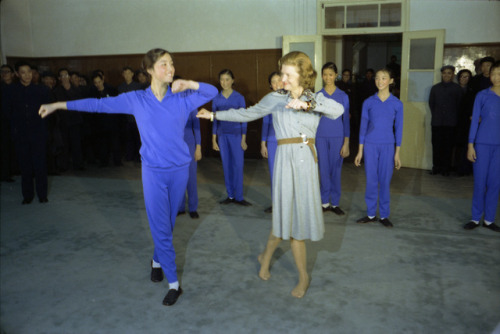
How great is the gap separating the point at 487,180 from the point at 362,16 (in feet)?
13.0

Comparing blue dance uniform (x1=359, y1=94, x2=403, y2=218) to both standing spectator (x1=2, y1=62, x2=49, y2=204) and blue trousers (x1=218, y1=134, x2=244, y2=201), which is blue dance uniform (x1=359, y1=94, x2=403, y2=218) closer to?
blue trousers (x1=218, y1=134, x2=244, y2=201)

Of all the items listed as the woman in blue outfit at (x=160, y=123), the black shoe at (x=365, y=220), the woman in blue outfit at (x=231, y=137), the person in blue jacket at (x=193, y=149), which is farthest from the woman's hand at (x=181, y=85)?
the black shoe at (x=365, y=220)

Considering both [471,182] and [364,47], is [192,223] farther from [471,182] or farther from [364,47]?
[364,47]

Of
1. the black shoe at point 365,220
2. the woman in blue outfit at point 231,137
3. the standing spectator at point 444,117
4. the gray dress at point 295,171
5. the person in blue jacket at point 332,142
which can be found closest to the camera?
the gray dress at point 295,171

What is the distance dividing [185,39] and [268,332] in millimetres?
6896

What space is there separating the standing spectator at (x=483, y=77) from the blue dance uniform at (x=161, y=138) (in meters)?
4.96

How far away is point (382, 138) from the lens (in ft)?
14.2

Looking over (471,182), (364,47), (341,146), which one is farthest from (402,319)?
(364,47)

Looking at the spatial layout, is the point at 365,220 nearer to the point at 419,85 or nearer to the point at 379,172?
the point at 379,172

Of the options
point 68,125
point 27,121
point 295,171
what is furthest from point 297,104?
point 68,125

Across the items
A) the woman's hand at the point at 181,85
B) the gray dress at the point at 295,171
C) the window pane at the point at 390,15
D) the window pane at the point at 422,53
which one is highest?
the window pane at the point at 390,15

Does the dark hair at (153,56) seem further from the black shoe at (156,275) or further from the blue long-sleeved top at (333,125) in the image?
the blue long-sleeved top at (333,125)

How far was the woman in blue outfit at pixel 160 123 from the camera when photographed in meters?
2.80

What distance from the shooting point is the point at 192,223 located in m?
4.62
